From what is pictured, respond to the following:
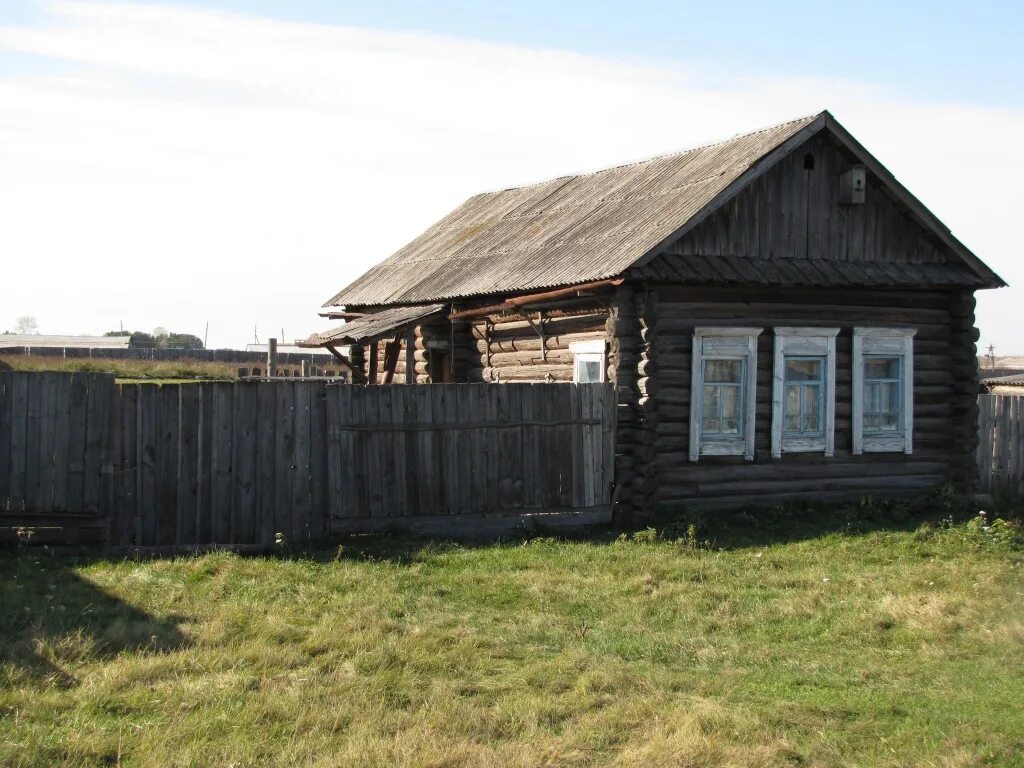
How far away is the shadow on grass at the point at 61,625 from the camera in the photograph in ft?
27.1

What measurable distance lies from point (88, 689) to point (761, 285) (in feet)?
36.3

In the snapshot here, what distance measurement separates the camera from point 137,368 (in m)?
42.4

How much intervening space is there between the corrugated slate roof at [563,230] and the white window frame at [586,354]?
3.21ft

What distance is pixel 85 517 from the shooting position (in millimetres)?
12594

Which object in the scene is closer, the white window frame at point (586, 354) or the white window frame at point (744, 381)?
the white window frame at point (744, 381)

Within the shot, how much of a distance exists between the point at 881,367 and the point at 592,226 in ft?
15.6

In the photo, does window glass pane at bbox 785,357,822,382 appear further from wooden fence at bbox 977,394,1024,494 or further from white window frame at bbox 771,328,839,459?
wooden fence at bbox 977,394,1024,494

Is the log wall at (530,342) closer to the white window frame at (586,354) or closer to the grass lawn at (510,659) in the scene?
the white window frame at (586,354)

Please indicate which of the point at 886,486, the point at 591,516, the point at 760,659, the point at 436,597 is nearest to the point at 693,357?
the point at 591,516

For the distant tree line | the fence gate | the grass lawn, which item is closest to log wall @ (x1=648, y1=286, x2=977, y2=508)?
the fence gate

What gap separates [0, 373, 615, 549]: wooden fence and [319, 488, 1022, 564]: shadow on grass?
0.52m

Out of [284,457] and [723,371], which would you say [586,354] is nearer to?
[723,371]

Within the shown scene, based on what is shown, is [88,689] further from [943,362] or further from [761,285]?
[943,362]

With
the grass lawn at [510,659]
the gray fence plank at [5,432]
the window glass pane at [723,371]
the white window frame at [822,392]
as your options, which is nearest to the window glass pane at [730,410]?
the window glass pane at [723,371]
